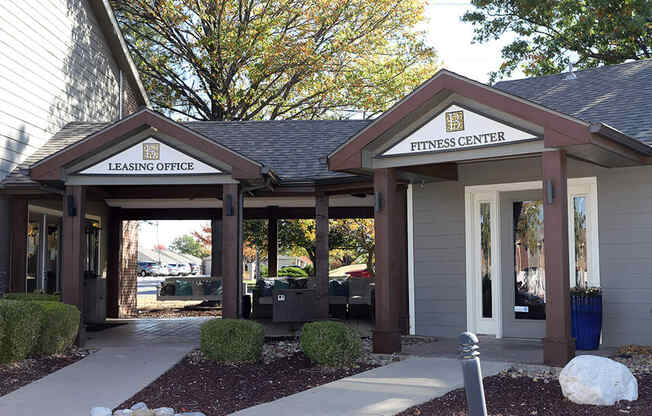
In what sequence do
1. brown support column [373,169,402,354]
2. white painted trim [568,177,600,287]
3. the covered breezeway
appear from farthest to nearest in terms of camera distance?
the covered breezeway
white painted trim [568,177,600,287]
brown support column [373,169,402,354]

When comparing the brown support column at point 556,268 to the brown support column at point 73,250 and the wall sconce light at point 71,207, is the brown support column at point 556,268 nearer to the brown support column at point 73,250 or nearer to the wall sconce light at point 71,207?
the brown support column at point 73,250

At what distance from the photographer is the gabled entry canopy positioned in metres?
8.72

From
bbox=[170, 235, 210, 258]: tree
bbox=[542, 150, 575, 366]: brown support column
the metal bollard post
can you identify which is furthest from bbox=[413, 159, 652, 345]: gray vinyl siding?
bbox=[170, 235, 210, 258]: tree

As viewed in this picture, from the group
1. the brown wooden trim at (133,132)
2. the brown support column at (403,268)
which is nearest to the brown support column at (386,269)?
the brown wooden trim at (133,132)

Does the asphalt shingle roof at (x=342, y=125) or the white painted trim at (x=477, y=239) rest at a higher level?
the asphalt shingle roof at (x=342, y=125)

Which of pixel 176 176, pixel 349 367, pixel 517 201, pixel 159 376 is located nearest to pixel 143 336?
pixel 176 176

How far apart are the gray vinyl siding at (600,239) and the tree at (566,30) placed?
41.4 ft

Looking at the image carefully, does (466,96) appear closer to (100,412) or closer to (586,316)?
(586,316)

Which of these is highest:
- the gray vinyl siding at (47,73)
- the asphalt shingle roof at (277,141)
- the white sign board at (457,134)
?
the gray vinyl siding at (47,73)

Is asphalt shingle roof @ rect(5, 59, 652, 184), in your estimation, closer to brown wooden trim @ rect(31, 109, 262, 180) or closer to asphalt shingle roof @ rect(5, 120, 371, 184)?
asphalt shingle roof @ rect(5, 120, 371, 184)

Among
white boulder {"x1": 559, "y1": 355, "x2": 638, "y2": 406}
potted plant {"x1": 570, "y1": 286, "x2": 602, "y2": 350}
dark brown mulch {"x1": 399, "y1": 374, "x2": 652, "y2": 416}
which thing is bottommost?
dark brown mulch {"x1": 399, "y1": 374, "x2": 652, "y2": 416}

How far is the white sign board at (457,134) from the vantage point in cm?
924

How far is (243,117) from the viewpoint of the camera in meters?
27.8

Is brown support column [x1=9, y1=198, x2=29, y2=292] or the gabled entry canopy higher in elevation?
the gabled entry canopy
